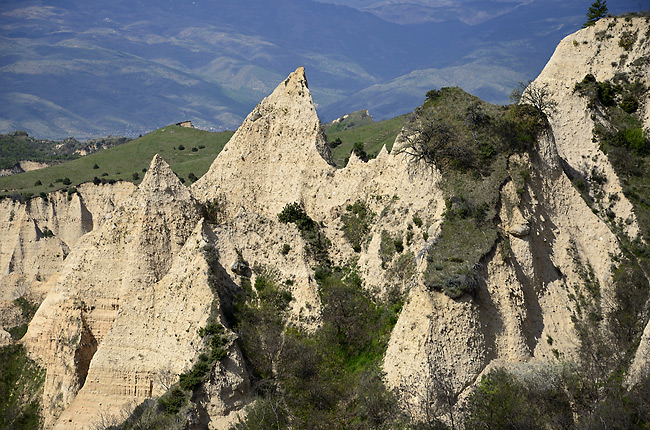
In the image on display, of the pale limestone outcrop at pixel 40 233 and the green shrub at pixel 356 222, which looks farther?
the pale limestone outcrop at pixel 40 233

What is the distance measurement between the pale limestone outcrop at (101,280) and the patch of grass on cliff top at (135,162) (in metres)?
46.8

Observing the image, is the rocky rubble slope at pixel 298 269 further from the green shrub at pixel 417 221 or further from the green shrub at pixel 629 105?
the green shrub at pixel 629 105

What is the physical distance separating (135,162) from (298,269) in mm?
80766

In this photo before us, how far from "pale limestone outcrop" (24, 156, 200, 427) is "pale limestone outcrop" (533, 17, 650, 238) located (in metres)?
23.4

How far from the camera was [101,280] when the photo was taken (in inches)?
1403

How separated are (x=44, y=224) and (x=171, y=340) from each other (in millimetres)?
48940

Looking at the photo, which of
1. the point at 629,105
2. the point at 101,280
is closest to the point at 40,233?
the point at 101,280

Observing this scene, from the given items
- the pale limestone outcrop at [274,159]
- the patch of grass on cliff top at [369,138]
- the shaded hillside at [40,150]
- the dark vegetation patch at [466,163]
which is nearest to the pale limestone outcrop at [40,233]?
the pale limestone outcrop at [274,159]

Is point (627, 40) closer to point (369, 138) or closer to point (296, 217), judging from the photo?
point (296, 217)

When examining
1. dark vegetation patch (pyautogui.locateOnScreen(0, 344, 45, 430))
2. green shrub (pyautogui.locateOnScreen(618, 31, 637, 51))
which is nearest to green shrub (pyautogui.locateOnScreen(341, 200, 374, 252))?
dark vegetation patch (pyautogui.locateOnScreen(0, 344, 45, 430))

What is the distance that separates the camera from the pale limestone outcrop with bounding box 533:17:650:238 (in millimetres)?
41906

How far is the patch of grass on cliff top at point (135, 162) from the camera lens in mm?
90562

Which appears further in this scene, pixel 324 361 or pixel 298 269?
pixel 298 269

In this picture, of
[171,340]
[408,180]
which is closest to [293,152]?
[408,180]
